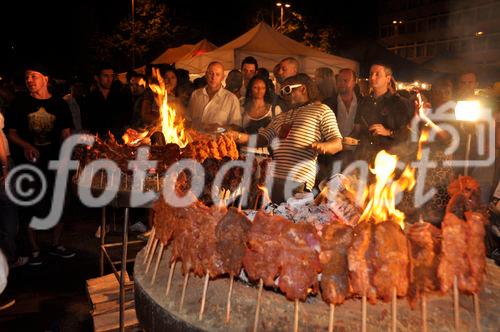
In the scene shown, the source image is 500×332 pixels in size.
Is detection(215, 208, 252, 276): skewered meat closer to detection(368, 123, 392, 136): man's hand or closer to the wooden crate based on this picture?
the wooden crate

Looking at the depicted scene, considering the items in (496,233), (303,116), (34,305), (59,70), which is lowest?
(34,305)

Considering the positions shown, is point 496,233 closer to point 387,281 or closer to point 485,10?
point 387,281

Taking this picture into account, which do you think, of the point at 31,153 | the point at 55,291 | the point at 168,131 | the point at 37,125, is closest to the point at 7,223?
the point at 31,153

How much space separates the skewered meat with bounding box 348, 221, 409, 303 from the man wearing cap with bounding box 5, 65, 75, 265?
5.02 m

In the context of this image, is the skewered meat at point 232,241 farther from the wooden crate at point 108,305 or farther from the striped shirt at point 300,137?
the striped shirt at point 300,137

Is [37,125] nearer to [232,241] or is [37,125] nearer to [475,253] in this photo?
[232,241]

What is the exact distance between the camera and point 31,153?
581 cm

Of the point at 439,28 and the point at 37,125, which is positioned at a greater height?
the point at 439,28

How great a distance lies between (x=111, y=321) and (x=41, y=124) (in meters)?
3.23

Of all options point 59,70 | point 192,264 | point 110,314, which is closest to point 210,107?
point 110,314

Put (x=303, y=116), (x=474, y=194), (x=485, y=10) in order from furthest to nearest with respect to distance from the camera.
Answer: (x=485, y=10) < (x=303, y=116) < (x=474, y=194)

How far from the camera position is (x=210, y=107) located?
20.7 ft

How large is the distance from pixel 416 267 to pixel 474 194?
967 millimetres

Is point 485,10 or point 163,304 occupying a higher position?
point 485,10
